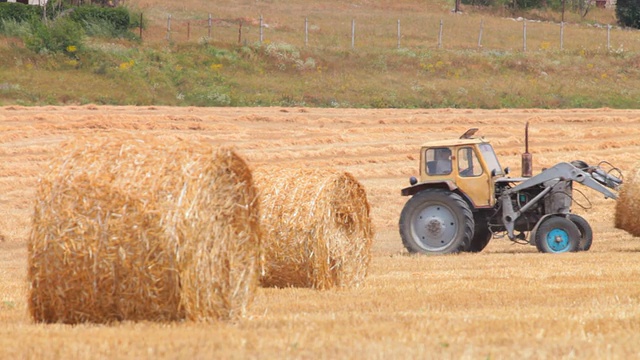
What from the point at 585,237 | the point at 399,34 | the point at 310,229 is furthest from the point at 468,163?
the point at 399,34

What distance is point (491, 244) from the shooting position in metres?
19.1

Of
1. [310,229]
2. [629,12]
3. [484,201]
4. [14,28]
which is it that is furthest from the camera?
[629,12]

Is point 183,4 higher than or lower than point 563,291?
higher

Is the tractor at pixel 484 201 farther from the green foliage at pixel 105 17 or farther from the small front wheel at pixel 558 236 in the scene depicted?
the green foliage at pixel 105 17

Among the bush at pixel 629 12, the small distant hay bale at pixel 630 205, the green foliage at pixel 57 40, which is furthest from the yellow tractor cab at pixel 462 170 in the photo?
the bush at pixel 629 12

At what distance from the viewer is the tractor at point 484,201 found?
16672 millimetres

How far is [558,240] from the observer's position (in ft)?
54.6

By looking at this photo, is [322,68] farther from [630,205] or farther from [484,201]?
[630,205]

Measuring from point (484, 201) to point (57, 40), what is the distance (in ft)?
74.6

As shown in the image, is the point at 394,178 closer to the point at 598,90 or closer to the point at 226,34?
the point at 598,90

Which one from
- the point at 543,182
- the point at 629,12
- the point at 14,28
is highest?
the point at 629,12

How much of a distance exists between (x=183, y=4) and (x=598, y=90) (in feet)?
87.8

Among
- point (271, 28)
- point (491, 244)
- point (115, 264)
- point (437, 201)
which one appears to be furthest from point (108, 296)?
point (271, 28)

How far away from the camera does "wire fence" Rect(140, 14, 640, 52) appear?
45812 mm
